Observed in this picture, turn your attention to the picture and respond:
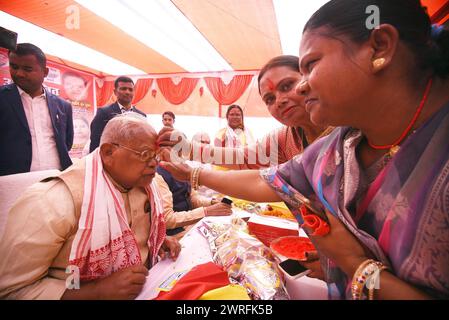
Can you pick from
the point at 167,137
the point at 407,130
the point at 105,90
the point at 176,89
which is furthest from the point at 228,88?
the point at 407,130

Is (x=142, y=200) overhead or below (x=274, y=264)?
overhead

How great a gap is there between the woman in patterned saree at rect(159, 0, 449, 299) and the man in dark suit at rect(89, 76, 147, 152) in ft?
10.2

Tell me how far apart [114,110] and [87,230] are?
9.21 feet

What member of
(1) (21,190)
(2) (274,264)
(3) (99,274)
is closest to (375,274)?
(2) (274,264)

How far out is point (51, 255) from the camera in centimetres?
92

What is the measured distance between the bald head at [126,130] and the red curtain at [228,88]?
604 centimetres

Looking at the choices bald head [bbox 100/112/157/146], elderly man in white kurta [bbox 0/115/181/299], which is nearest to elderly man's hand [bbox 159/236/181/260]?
elderly man in white kurta [bbox 0/115/181/299]

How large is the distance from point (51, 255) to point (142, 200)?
52cm

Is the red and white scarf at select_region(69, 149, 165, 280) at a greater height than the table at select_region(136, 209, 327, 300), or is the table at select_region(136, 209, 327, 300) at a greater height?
the red and white scarf at select_region(69, 149, 165, 280)

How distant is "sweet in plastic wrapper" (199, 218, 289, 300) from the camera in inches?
32.5

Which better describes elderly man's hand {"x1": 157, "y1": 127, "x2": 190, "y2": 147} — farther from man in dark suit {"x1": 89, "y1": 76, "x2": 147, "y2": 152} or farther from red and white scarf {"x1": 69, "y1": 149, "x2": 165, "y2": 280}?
man in dark suit {"x1": 89, "y1": 76, "x2": 147, "y2": 152}

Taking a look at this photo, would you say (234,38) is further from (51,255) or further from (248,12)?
(51,255)

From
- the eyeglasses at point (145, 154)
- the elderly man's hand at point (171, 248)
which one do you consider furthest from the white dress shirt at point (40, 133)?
the elderly man's hand at point (171, 248)
